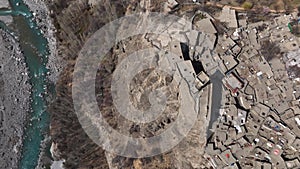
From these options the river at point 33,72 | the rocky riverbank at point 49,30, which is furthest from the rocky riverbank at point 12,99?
the rocky riverbank at point 49,30

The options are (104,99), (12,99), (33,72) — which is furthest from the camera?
(33,72)

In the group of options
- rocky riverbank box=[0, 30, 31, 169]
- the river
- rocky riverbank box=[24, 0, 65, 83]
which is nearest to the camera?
rocky riverbank box=[0, 30, 31, 169]

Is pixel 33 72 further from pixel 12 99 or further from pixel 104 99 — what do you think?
pixel 104 99

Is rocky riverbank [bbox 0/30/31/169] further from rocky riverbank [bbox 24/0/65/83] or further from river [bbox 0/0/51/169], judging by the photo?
rocky riverbank [bbox 24/0/65/83]

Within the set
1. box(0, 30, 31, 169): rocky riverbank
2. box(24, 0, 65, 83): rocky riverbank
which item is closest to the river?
box(24, 0, 65, 83): rocky riverbank

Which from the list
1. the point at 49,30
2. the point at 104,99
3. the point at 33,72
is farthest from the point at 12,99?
the point at 104,99

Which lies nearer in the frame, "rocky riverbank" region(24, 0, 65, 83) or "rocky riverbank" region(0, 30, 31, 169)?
"rocky riverbank" region(0, 30, 31, 169)

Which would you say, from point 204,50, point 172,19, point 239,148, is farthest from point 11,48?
point 239,148

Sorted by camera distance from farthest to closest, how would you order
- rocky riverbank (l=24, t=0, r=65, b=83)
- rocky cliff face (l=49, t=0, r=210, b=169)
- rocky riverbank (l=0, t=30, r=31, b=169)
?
rocky riverbank (l=24, t=0, r=65, b=83)
rocky riverbank (l=0, t=30, r=31, b=169)
rocky cliff face (l=49, t=0, r=210, b=169)
